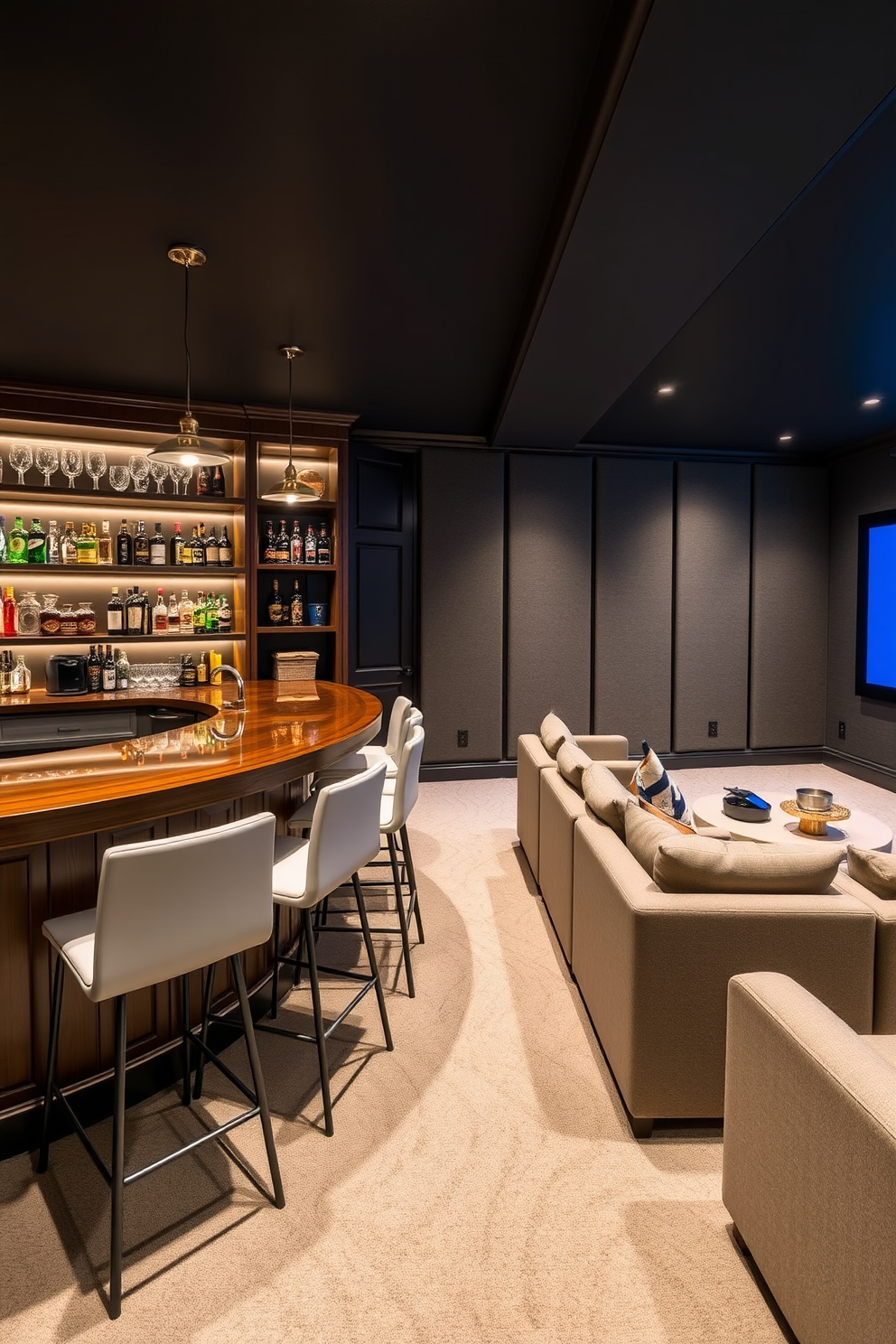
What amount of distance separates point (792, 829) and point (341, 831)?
2.22m

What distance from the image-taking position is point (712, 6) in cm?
160

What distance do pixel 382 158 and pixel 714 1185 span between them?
3.10 meters

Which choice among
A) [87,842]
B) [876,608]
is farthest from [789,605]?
[87,842]

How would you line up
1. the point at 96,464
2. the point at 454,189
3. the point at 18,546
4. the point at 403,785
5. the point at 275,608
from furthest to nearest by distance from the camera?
the point at 275,608 → the point at 18,546 → the point at 96,464 → the point at 403,785 → the point at 454,189

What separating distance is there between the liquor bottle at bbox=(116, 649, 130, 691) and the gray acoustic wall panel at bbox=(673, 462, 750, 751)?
443cm

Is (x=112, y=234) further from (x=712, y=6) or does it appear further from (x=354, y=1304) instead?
(x=354, y=1304)

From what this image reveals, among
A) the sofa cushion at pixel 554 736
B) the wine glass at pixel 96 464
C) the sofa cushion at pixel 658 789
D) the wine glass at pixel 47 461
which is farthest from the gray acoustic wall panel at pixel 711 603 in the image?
the wine glass at pixel 47 461

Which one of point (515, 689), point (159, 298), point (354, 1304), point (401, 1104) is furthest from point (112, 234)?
point (515, 689)

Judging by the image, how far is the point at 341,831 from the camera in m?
1.95

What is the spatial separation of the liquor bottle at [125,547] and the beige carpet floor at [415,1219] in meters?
3.44

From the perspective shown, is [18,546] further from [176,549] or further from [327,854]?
[327,854]

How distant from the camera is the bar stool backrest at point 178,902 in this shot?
4.69ft

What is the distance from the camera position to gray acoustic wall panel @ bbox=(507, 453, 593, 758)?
19.9 feet

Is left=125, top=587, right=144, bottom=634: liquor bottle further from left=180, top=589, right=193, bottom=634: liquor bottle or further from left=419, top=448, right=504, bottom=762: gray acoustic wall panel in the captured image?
left=419, top=448, right=504, bottom=762: gray acoustic wall panel
